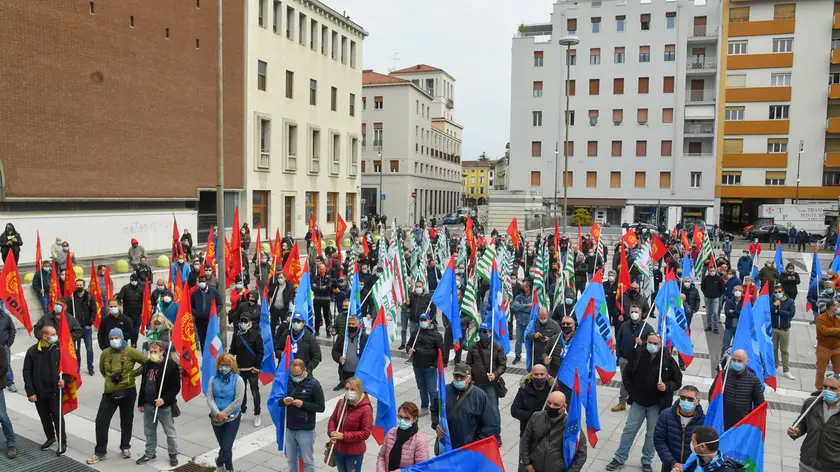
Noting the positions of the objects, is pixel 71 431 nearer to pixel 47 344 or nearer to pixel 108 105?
pixel 47 344

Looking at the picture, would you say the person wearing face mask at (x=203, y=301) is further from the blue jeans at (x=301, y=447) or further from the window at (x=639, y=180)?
the window at (x=639, y=180)

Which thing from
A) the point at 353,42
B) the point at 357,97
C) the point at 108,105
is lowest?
the point at 108,105

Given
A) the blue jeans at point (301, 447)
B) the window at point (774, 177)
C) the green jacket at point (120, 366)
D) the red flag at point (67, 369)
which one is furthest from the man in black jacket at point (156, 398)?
the window at point (774, 177)

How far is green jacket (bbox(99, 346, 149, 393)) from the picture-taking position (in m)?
8.06

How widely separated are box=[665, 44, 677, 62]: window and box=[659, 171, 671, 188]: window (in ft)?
29.9

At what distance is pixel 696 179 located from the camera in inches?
2120

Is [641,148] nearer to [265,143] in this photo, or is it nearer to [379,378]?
[265,143]

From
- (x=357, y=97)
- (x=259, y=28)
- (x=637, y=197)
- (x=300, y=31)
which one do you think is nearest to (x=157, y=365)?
(x=259, y=28)

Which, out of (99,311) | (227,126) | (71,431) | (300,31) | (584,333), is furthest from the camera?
(300,31)

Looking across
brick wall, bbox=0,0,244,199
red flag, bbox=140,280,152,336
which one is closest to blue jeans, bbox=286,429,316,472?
red flag, bbox=140,280,152,336

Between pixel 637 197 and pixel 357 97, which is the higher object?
pixel 357 97

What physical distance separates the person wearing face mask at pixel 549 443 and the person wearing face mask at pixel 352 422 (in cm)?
160

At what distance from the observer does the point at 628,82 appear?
54469 millimetres

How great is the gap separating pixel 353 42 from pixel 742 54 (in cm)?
3047
